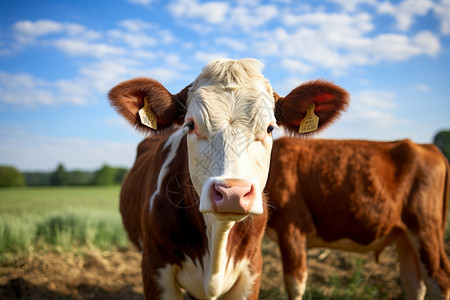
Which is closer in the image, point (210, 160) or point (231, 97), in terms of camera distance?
point (210, 160)

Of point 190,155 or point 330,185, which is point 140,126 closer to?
point 190,155

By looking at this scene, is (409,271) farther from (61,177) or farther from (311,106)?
(61,177)

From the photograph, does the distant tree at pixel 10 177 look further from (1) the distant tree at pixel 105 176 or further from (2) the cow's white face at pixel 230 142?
(2) the cow's white face at pixel 230 142

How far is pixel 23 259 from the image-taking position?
198 inches

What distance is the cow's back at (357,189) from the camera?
416 cm

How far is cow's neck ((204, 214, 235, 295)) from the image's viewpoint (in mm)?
2295

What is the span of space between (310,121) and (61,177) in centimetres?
4238

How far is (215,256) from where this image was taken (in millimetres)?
2383

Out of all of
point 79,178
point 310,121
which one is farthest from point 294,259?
point 79,178

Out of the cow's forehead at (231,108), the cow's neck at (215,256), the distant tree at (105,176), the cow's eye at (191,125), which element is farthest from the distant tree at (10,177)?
the cow's forehead at (231,108)

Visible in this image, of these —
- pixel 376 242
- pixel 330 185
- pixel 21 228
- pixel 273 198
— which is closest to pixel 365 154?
pixel 330 185

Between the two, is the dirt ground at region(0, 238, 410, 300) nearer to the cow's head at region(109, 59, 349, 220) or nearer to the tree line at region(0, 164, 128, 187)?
the cow's head at region(109, 59, 349, 220)

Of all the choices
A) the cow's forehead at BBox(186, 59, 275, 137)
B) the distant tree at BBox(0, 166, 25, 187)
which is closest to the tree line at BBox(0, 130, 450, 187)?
the distant tree at BBox(0, 166, 25, 187)

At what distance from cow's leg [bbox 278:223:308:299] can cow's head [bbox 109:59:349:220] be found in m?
1.84
